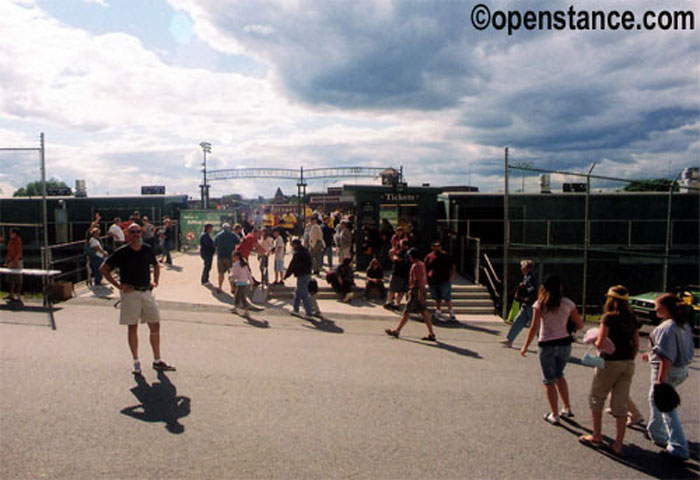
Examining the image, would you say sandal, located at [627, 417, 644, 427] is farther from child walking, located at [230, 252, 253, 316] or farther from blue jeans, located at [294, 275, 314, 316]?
child walking, located at [230, 252, 253, 316]

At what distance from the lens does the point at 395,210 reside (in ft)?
49.4

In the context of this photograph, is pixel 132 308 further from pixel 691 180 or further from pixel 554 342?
pixel 691 180

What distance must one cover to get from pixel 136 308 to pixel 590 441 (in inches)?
209

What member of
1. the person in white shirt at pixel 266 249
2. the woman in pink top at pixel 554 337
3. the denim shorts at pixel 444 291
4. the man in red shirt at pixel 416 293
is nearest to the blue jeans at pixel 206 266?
the person in white shirt at pixel 266 249

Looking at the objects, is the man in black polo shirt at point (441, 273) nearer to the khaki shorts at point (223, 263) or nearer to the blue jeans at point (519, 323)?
the blue jeans at point (519, 323)

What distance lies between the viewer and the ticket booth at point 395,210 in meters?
14.7

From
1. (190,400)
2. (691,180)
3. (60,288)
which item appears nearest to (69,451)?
(190,400)

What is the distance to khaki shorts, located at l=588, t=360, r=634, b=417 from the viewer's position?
4.40 meters

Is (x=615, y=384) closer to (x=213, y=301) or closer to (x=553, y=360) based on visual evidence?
(x=553, y=360)

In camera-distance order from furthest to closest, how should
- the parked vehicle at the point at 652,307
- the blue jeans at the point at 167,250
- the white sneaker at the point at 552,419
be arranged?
the blue jeans at the point at 167,250
the parked vehicle at the point at 652,307
the white sneaker at the point at 552,419

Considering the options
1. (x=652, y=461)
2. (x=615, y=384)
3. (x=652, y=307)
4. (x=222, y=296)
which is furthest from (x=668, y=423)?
(x=222, y=296)

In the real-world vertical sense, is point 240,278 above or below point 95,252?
below

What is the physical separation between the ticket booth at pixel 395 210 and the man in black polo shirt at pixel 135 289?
8.81 meters

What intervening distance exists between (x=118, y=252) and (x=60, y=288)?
5762 mm
